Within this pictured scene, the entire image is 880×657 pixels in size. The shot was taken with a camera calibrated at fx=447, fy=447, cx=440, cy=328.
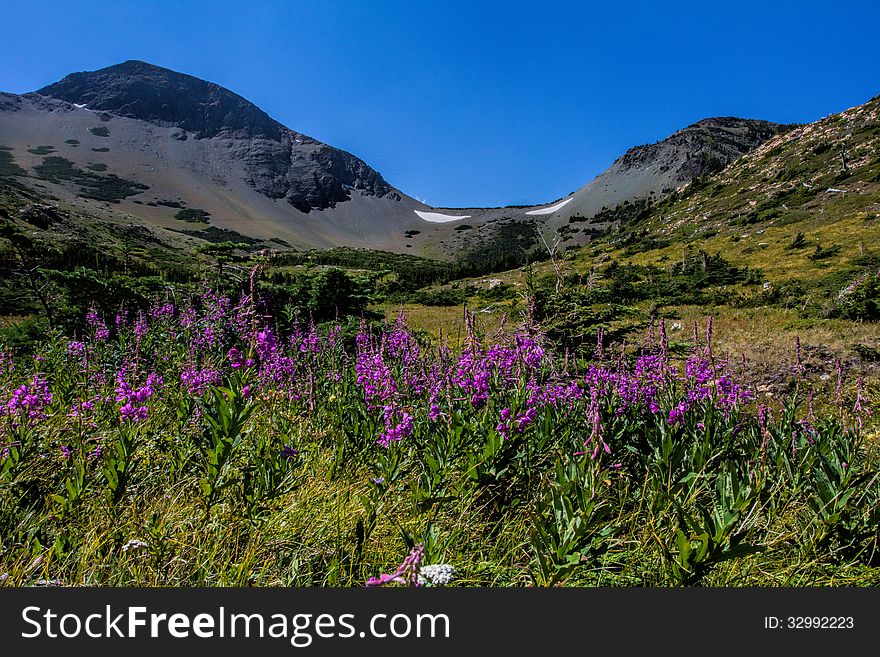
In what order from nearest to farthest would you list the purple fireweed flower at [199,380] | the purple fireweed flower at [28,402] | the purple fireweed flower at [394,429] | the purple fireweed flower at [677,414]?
the purple fireweed flower at [28,402] → the purple fireweed flower at [394,429] → the purple fireweed flower at [199,380] → the purple fireweed flower at [677,414]

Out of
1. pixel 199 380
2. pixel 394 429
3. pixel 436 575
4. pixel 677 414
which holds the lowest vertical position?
pixel 436 575

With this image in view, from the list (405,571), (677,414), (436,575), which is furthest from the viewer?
(677,414)


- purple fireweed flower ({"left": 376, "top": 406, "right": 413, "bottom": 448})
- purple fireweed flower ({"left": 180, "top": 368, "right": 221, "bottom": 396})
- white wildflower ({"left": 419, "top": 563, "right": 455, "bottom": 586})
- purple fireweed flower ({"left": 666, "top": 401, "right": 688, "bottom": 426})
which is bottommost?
white wildflower ({"left": 419, "top": 563, "right": 455, "bottom": 586})

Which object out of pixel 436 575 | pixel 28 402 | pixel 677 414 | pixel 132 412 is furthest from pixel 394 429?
pixel 28 402

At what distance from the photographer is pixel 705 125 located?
148 m

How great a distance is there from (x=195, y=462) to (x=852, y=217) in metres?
37.2

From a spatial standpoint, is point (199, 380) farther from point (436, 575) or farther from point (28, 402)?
point (436, 575)

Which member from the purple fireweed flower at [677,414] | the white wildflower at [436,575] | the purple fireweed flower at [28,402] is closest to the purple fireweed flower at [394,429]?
the white wildflower at [436,575]

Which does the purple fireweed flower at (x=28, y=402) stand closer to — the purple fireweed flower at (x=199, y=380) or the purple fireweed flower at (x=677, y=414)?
the purple fireweed flower at (x=199, y=380)

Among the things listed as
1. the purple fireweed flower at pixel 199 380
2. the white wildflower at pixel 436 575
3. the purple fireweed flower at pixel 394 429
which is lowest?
the white wildflower at pixel 436 575

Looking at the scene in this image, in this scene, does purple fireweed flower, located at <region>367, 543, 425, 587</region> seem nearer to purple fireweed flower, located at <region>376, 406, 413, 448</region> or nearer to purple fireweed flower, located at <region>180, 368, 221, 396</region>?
purple fireweed flower, located at <region>376, 406, 413, 448</region>

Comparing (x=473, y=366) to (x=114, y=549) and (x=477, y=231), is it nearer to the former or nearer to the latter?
(x=114, y=549)

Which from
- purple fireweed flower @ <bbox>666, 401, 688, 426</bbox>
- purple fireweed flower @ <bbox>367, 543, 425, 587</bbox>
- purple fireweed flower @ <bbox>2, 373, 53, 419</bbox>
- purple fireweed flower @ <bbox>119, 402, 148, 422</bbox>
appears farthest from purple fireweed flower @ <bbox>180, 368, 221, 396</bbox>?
purple fireweed flower @ <bbox>666, 401, 688, 426</bbox>

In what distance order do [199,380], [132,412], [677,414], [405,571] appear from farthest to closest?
[677,414]
[199,380]
[132,412]
[405,571]
